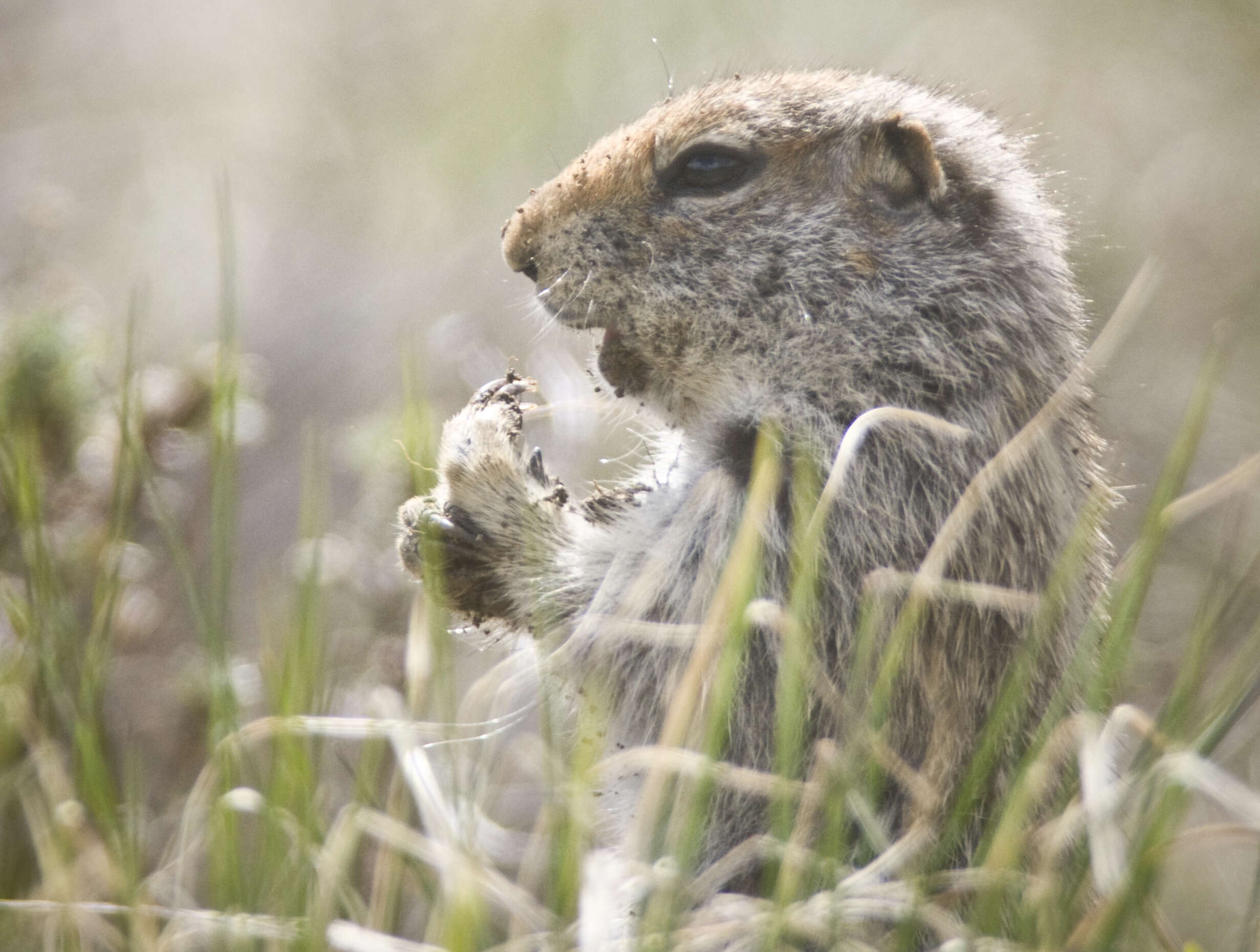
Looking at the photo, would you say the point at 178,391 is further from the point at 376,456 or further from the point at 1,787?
the point at 1,787

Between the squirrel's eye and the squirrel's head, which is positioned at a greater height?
the squirrel's eye

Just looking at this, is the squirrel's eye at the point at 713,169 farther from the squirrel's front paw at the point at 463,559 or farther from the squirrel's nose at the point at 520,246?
the squirrel's front paw at the point at 463,559

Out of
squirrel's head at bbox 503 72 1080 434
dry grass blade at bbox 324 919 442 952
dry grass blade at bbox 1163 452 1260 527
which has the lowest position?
dry grass blade at bbox 324 919 442 952

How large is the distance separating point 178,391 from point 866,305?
69.7 inches

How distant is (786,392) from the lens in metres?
2.45

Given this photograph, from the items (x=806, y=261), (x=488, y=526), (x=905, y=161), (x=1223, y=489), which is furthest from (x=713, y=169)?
(x=1223, y=489)

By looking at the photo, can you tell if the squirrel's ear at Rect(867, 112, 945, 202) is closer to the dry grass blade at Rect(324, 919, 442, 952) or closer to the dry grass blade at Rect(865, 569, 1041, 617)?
the dry grass blade at Rect(865, 569, 1041, 617)

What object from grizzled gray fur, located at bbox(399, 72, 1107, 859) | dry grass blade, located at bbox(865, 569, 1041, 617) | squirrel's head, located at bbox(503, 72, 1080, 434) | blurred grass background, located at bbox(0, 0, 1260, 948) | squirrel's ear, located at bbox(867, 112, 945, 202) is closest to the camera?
dry grass blade, located at bbox(865, 569, 1041, 617)

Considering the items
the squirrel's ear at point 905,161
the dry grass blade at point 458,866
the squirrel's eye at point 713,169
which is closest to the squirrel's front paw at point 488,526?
the dry grass blade at point 458,866

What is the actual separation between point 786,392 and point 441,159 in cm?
432

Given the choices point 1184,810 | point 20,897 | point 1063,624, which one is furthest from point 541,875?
point 1184,810

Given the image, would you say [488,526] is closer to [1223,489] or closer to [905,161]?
[905,161]

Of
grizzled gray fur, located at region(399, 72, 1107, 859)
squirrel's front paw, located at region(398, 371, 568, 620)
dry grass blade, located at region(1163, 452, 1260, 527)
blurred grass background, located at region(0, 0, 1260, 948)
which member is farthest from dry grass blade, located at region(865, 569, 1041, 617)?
blurred grass background, located at region(0, 0, 1260, 948)

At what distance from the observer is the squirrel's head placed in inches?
96.8
